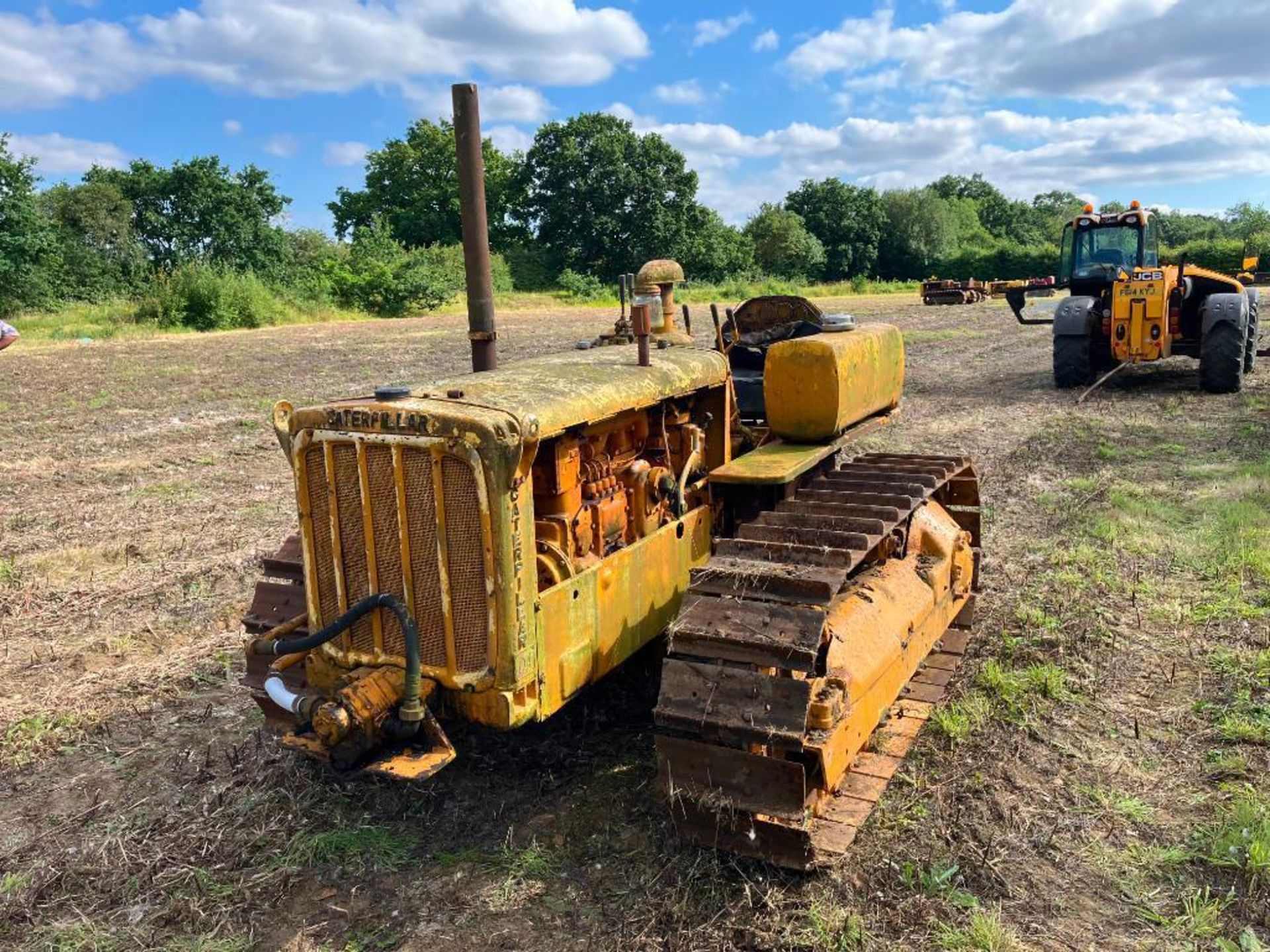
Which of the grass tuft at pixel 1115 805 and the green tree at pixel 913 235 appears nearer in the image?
the grass tuft at pixel 1115 805

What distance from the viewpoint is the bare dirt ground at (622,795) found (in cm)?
334

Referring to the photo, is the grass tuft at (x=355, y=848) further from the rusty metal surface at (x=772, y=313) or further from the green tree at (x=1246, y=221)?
the green tree at (x=1246, y=221)

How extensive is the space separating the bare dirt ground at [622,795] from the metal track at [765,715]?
6.9 inches

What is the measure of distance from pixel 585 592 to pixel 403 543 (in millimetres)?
752

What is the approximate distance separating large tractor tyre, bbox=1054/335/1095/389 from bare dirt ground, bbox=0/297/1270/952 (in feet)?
21.1

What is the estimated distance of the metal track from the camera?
132 inches

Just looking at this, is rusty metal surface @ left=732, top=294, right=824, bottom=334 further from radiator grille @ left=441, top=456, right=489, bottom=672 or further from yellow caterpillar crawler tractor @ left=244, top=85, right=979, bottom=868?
radiator grille @ left=441, top=456, right=489, bottom=672

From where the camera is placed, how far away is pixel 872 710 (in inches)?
156

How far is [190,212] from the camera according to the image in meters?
47.0

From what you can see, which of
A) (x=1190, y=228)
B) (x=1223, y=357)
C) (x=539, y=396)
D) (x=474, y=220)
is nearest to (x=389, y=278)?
(x=1223, y=357)

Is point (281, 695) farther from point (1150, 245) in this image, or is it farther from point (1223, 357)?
point (1150, 245)

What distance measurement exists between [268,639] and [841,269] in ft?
205

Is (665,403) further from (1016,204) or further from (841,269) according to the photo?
(1016,204)

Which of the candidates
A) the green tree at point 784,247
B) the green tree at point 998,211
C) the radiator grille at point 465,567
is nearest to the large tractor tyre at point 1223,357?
the radiator grille at point 465,567
